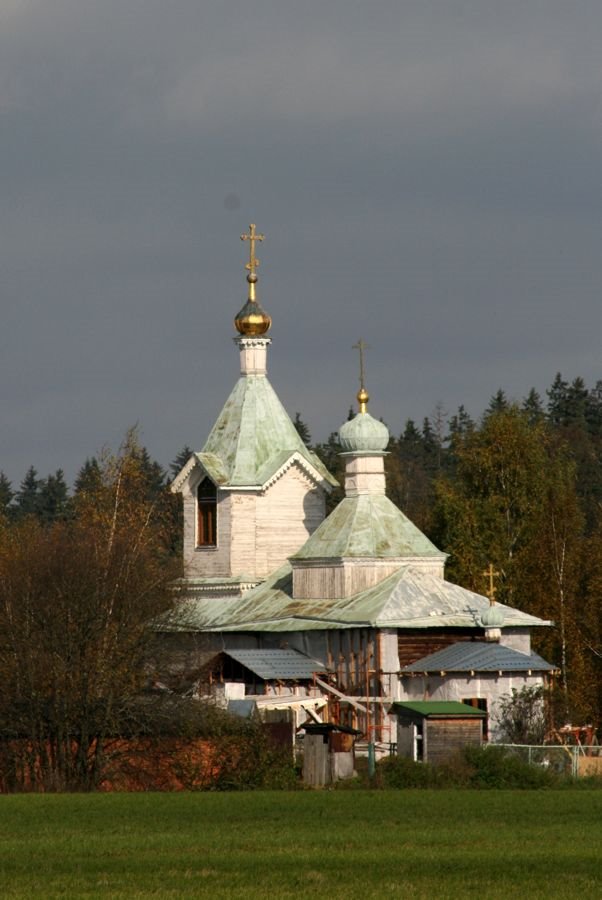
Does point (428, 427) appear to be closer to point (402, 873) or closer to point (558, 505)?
point (558, 505)

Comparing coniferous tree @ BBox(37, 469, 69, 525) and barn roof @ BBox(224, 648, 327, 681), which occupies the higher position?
coniferous tree @ BBox(37, 469, 69, 525)

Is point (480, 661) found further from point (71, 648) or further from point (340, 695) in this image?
point (71, 648)

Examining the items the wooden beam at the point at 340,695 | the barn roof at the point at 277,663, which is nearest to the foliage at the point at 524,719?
the wooden beam at the point at 340,695

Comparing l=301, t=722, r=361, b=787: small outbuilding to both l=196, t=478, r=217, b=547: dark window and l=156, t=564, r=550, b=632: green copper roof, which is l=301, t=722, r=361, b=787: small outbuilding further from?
l=196, t=478, r=217, b=547: dark window

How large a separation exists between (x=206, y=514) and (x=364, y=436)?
6.31 m

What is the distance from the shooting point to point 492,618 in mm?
54312

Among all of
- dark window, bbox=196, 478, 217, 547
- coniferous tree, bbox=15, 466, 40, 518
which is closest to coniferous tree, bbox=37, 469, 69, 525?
coniferous tree, bbox=15, 466, 40, 518

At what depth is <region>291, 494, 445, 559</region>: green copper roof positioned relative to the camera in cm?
5700

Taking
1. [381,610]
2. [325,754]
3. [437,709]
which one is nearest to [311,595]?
[381,610]

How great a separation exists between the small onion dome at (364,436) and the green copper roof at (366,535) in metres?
1.40

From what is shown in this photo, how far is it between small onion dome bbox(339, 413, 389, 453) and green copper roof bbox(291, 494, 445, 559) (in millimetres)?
1396

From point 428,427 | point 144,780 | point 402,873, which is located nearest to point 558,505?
point 144,780

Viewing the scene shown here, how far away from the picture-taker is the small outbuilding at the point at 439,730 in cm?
4722

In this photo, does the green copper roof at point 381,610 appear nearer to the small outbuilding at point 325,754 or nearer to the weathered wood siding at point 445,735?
the weathered wood siding at point 445,735
